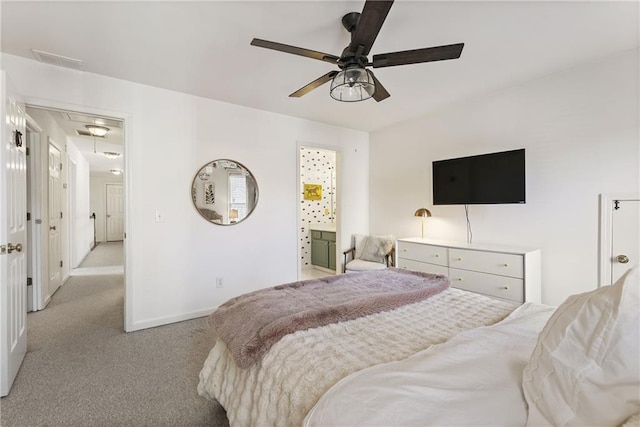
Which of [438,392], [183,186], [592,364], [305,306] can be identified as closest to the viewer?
[592,364]

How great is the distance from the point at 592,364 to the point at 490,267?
2.40 metres

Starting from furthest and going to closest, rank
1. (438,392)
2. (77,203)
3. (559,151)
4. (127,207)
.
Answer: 1. (77,203)
2. (127,207)
3. (559,151)
4. (438,392)

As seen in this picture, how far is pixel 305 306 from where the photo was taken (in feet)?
5.24

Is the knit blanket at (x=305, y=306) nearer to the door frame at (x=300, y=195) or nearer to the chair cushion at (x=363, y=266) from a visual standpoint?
the chair cushion at (x=363, y=266)

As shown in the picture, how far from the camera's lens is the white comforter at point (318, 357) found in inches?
40.2

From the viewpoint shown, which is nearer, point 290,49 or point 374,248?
point 290,49

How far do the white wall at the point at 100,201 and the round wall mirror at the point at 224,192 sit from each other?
8.63m

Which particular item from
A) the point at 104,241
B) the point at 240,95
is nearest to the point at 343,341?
the point at 240,95

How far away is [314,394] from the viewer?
0.95 metres

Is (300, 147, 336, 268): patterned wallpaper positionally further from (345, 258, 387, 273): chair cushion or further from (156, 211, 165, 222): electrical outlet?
(156, 211, 165, 222): electrical outlet

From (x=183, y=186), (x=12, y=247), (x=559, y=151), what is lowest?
(x=12, y=247)

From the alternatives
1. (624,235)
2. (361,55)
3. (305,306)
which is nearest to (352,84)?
(361,55)

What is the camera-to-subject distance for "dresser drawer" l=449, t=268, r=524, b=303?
8.59 ft

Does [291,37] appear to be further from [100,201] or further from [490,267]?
[100,201]
